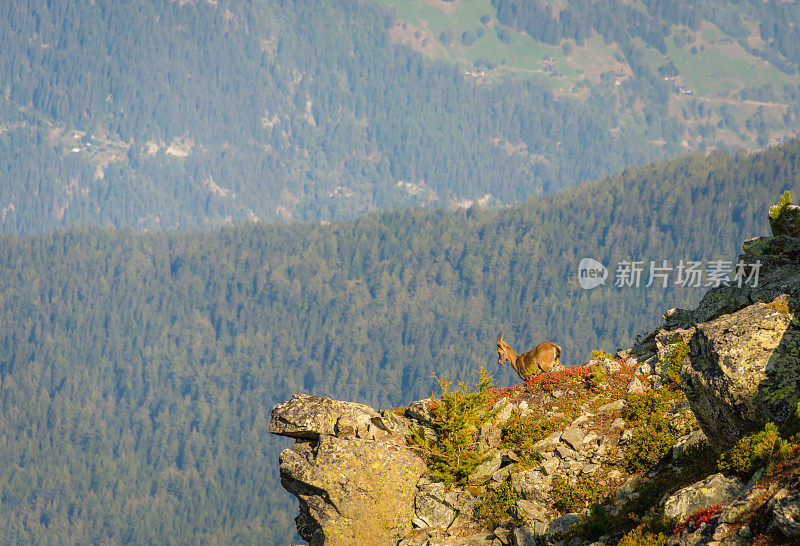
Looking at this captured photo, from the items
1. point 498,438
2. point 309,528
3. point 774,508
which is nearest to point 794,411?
point 774,508

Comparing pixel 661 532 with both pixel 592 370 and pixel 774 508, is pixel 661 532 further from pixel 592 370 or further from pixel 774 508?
pixel 592 370

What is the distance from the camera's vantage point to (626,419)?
26531 mm

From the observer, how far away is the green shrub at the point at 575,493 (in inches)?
942

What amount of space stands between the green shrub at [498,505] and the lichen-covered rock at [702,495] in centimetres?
531

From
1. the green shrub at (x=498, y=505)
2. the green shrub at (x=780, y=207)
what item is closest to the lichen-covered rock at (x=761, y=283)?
the green shrub at (x=780, y=207)

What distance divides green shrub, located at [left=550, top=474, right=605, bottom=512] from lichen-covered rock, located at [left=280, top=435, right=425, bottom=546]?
381cm

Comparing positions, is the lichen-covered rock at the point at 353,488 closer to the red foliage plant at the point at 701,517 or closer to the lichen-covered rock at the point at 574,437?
the lichen-covered rock at the point at 574,437

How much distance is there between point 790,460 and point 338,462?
11.6 m

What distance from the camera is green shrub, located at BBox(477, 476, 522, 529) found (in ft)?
81.3

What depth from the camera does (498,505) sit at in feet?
81.9

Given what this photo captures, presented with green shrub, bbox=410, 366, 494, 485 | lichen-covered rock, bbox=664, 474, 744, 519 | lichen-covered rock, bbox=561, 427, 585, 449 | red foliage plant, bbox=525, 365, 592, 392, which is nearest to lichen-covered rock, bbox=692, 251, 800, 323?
red foliage plant, bbox=525, 365, 592, 392

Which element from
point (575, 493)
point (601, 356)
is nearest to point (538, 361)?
point (601, 356)

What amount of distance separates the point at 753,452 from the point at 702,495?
1329mm

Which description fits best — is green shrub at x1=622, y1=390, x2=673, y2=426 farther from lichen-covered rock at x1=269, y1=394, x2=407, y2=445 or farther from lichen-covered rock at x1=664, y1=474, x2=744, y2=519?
lichen-covered rock at x1=269, y1=394, x2=407, y2=445
